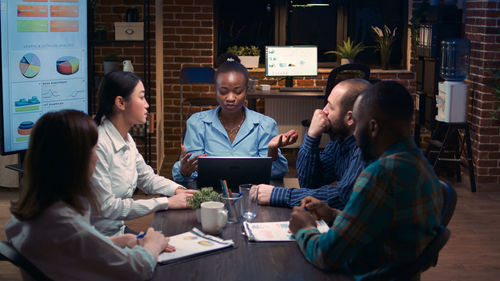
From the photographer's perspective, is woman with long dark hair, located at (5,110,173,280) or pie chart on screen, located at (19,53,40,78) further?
pie chart on screen, located at (19,53,40,78)

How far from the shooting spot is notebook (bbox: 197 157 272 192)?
93.8 inches

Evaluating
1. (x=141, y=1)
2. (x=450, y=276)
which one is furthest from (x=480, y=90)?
(x=141, y=1)

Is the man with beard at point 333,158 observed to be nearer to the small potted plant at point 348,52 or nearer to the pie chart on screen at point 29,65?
the pie chart on screen at point 29,65

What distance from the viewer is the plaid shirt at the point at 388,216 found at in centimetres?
158

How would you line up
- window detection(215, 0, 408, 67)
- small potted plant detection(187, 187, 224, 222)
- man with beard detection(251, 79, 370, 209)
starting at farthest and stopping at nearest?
window detection(215, 0, 408, 67)
man with beard detection(251, 79, 370, 209)
small potted plant detection(187, 187, 224, 222)

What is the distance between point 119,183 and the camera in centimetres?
238

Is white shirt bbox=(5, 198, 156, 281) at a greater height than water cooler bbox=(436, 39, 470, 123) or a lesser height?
lesser

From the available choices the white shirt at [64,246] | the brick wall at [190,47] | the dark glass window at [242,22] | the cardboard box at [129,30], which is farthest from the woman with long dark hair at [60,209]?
the dark glass window at [242,22]

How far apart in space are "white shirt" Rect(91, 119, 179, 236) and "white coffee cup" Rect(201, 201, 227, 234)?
300mm

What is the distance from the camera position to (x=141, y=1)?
16.8 feet

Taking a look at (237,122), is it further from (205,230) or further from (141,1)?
(141,1)

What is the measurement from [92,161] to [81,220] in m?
0.19

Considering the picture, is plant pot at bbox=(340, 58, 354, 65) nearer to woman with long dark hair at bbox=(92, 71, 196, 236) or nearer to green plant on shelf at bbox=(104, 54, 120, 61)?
green plant on shelf at bbox=(104, 54, 120, 61)

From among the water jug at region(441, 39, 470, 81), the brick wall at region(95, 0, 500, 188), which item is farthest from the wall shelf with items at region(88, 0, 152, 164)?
the water jug at region(441, 39, 470, 81)
